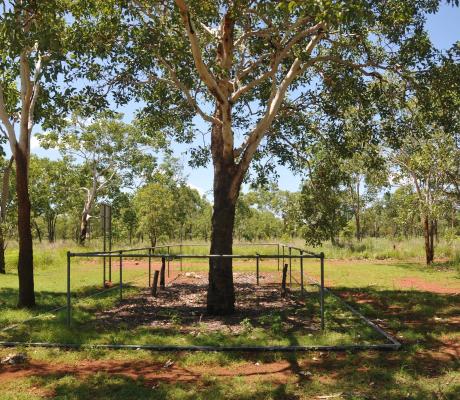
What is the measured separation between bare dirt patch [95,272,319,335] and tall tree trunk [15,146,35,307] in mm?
1990

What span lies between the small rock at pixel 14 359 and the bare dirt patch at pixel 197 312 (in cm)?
210

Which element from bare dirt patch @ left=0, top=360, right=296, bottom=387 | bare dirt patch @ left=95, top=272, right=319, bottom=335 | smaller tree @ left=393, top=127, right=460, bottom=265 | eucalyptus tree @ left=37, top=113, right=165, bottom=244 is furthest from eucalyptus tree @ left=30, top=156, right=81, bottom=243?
bare dirt patch @ left=0, top=360, right=296, bottom=387

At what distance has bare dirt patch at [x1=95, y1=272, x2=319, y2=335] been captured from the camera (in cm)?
911

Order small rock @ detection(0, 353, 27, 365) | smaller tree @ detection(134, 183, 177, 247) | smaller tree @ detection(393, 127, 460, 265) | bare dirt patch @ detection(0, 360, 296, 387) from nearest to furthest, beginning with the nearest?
bare dirt patch @ detection(0, 360, 296, 387) → small rock @ detection(0, 353, 27, 365) → smaller tree @ detection(393, 127, 460, 265) → smaller tree @ detection(134, 183, 177, 247)

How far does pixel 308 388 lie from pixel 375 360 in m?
1.62

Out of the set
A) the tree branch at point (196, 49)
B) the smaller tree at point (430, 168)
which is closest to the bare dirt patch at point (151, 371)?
the tree branch at point (196, 49)

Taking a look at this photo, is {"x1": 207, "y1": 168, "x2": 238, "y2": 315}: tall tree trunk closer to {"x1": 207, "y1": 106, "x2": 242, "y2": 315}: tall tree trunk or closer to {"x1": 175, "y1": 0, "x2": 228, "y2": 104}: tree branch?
{"x1": 207, "y1": 106, "x2": 242, "y2": 315}: tall tree trunk

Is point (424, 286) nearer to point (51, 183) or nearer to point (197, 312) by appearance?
point (197, 312)

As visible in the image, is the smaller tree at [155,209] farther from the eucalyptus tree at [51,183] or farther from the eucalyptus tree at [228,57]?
the eucalyptus tree at [228,57]

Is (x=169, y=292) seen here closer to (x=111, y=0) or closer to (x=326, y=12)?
(x=111, y=0)

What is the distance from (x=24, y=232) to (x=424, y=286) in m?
12.6

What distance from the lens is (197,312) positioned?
10570 millimetres

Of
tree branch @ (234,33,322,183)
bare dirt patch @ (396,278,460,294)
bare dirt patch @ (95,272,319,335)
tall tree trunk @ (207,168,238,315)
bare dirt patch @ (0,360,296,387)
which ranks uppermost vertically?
tree branch @ (234,33,322,183)

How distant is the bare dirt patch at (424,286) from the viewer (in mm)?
14909
